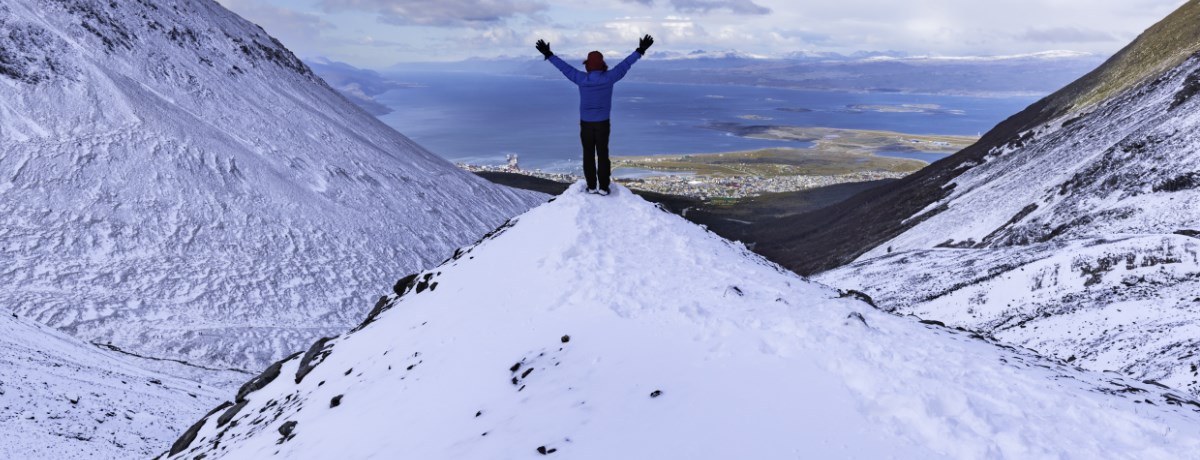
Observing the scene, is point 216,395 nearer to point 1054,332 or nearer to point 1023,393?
point 1023,393

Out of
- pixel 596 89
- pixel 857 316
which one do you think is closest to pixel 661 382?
pixel 857 316

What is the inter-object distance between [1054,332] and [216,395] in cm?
3754

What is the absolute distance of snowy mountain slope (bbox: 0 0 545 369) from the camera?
38938mm

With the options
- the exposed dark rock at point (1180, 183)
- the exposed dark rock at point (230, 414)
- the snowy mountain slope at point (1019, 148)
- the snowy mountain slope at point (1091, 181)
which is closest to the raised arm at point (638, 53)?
the exposed dark rock at point (230, 414)

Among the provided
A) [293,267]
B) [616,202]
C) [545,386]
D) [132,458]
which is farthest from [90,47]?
[545,386]

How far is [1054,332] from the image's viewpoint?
28.0 meters

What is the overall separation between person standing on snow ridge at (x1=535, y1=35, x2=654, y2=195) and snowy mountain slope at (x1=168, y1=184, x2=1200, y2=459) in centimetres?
196

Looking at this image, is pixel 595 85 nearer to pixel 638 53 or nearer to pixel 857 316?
pixel 638 53

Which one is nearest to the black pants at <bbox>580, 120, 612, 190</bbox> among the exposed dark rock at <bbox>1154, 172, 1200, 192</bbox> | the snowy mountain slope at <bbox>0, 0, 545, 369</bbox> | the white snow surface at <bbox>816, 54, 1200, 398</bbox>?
the white snow surface at <bbox>816, 54, 1200, 398</bbox>

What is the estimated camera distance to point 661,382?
28.7 ft

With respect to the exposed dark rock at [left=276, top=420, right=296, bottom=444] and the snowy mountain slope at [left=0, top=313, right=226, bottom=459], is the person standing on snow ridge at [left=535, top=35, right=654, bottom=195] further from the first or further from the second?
the snowy mountain slope at [left=0, top=313, right=226, bottom=459]

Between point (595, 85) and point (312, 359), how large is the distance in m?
9.31

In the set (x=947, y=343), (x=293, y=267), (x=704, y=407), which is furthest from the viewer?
(x=293, y=267)

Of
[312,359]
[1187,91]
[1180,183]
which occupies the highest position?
[1187,91]
